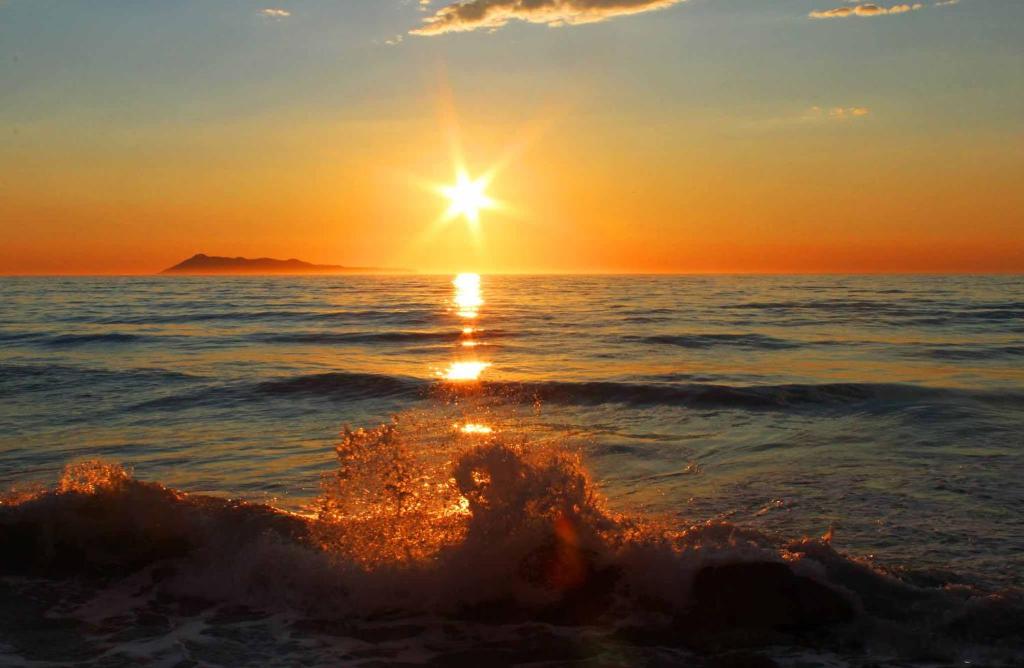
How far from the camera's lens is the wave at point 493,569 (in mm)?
5426

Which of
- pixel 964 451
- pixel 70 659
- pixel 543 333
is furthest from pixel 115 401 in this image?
pixel 543 333

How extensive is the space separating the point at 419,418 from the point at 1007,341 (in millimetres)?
20430

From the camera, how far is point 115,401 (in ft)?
49.1

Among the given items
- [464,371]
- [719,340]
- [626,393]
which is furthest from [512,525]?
[719,340]

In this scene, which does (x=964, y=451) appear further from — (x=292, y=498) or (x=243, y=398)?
(x=243, y=398)

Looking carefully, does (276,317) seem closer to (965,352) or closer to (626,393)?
(626,393)

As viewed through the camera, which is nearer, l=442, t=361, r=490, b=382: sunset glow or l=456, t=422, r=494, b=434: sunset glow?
l=456, t=422, r=494, b=434: sunset glow

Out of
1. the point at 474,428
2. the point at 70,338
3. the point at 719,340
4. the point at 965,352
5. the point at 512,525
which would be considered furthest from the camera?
the point at 70,338

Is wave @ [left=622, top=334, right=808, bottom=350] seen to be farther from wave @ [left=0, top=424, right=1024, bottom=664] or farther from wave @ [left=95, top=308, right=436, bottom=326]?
wave @ [left=0, top=424, right=1024, bottom=664]

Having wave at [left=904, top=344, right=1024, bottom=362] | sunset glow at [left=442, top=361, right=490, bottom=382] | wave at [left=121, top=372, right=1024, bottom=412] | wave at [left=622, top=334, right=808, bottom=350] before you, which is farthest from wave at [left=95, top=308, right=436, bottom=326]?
wave at [left=904, top=344, right=1024, bottom=362]

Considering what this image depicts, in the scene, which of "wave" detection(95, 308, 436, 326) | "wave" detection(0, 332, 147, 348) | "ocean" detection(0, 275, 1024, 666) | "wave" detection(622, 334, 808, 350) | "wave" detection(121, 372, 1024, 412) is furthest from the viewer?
"wave" detection(95, 308, 436, 326)

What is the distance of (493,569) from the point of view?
617 cm

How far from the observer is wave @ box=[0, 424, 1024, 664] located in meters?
5.43

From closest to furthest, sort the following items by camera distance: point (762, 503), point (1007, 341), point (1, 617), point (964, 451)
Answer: point (1, 617) → point (762, 503) → point (964, 451) → point (1007, 341)
